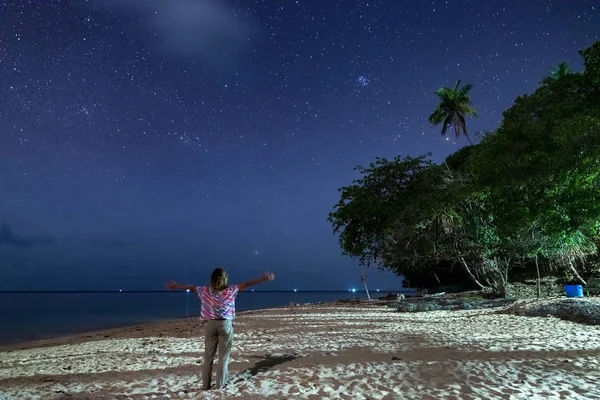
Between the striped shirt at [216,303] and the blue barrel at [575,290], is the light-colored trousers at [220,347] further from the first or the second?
the blue barrel at [575,290]

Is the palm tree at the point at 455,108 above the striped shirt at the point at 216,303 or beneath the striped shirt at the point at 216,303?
above

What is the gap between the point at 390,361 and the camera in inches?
326

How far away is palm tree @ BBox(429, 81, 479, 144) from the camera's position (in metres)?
59.5

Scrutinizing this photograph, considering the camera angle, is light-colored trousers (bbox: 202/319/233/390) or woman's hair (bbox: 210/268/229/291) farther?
woman's hair (bbox: 210/268/229/291)

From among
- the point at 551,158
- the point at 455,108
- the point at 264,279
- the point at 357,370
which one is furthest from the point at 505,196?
the point at 455,108

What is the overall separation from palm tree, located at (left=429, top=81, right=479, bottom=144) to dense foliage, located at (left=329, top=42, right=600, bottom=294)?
77.2 ft

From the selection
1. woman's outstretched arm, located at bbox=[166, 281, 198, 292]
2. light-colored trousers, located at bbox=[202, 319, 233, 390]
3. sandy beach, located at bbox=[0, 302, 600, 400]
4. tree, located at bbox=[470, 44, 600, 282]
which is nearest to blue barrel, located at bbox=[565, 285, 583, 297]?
tree, located at bbox=[470, 44, 600, 282]

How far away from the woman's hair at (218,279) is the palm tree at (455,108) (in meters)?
59.4

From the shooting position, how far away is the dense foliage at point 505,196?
1466 cm

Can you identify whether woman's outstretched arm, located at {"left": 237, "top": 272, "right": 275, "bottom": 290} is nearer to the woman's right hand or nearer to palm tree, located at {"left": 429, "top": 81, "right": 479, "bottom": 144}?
the woman's right hand

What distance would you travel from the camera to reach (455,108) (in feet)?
196

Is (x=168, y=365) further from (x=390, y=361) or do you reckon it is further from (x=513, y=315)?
(x=513, y=315)

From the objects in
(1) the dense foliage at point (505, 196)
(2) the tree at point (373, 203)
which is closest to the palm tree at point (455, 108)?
(1) the dense foliage at point (505, 196)

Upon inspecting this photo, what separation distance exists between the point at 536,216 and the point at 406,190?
11.2 m
